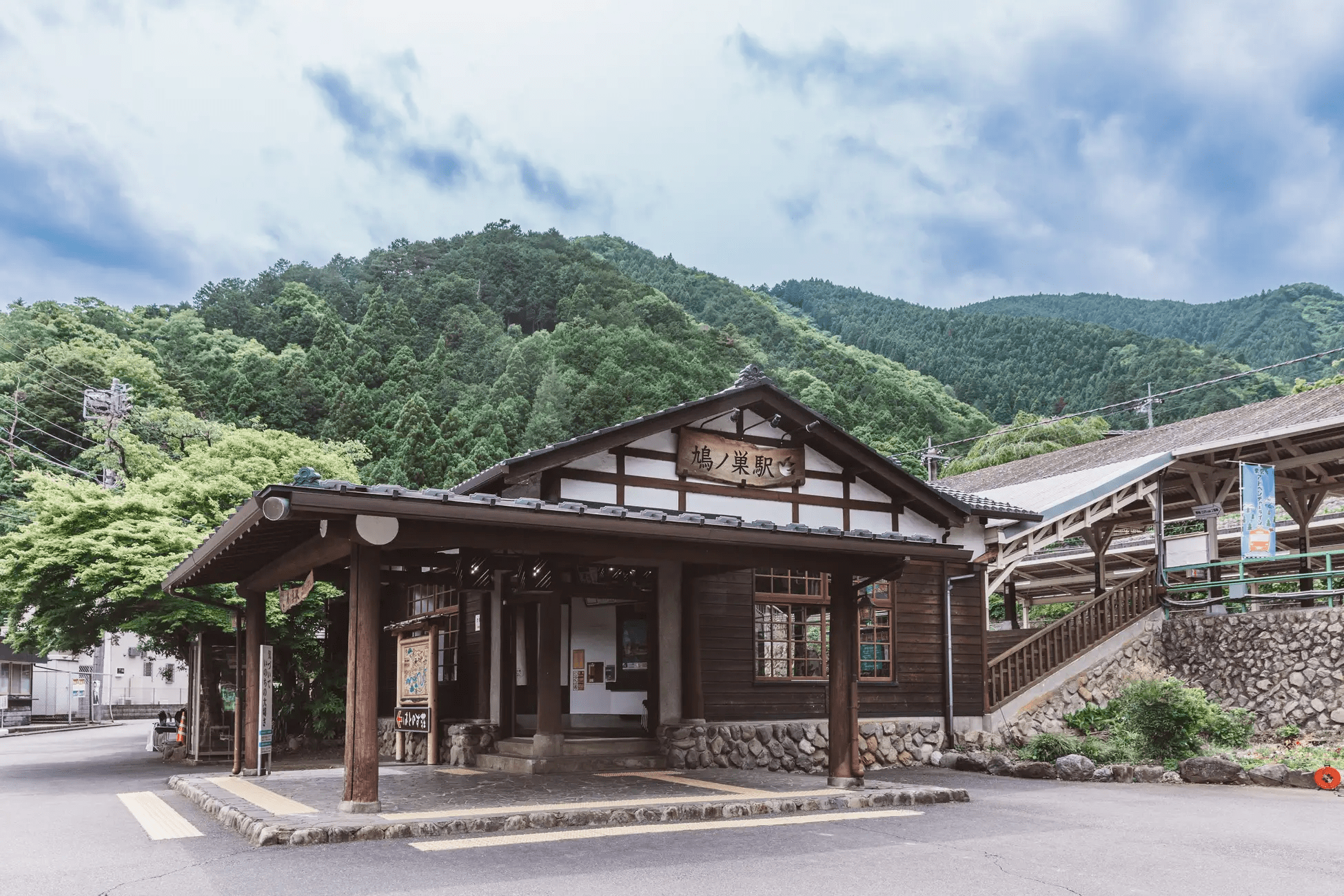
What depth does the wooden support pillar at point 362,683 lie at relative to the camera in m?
8.88

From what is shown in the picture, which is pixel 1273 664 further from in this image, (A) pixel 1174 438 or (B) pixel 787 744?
(B) pixel 787 744

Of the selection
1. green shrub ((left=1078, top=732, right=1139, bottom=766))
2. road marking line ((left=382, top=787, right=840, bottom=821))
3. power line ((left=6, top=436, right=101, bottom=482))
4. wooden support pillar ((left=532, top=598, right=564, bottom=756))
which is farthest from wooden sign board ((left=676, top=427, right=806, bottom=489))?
power line ((left=6, top=436, right=101, bottom=482))

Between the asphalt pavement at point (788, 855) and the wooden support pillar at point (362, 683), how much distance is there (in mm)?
869

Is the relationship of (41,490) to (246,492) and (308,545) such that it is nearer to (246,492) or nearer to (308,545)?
(246,492)

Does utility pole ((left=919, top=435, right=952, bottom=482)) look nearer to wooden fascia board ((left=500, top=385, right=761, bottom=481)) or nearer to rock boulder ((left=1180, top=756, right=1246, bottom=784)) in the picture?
wooden fascia board ((left=500, top=385, right=761, bottom=481))

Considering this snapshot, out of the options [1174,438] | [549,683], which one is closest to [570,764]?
[549,683]

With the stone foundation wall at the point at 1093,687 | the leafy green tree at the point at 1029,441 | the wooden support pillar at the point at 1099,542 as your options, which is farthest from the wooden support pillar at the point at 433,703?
the leafy green tree at the point at 1029,441

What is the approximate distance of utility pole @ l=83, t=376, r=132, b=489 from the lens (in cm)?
3362

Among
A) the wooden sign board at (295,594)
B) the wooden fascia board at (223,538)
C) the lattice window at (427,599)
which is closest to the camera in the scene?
the wooden fascia board at (223,538)


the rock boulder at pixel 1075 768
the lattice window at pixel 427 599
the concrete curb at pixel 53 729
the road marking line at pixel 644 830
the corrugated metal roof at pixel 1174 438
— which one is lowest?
the concrete curb at pixel 53 729

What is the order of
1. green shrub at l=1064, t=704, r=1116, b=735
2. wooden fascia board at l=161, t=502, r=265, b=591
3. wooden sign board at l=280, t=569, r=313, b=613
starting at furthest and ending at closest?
1. green shrub at l=1064, t=704, r=1116, b=735
2. wooden sign board at l=280, t=569, r=313, b=613
3. wooden fascia board at l=161, t=502, r=265, b=591

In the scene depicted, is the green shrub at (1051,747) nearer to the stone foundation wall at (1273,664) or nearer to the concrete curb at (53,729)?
the stone foundation wall at (1273,664)

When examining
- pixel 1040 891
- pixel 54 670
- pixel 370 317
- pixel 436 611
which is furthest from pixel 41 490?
pixel 370 317

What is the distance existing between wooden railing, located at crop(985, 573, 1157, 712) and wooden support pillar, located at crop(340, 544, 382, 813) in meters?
10.7
